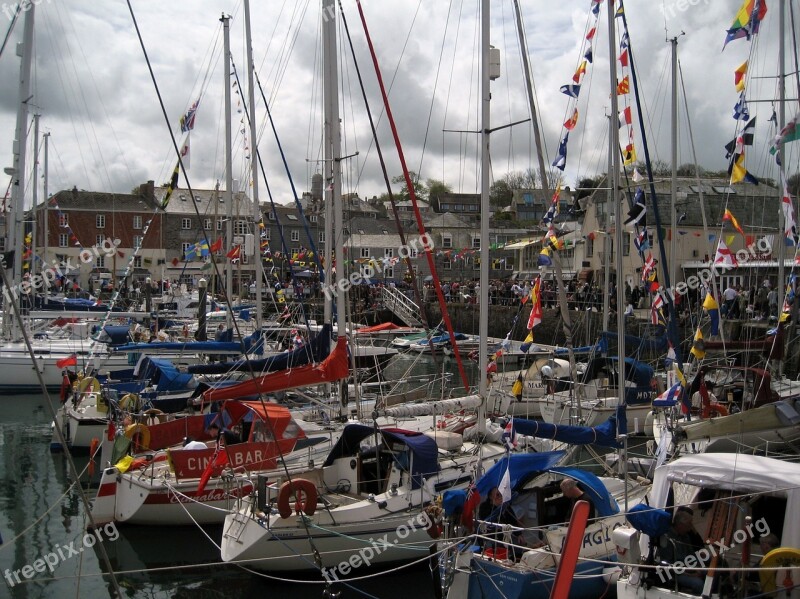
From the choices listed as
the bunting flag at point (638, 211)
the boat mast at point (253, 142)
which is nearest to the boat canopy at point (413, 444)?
the bunting flag at point (638, 211)

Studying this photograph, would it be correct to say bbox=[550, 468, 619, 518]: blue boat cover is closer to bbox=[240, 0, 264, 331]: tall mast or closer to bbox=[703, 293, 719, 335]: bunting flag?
bbox=[703, 293, 719, 335]: bunting flag

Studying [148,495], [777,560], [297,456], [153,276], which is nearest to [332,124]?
[297,456]

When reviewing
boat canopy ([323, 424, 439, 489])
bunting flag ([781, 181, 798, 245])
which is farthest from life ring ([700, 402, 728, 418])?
boat canopy ([323, 424, 439, 489])

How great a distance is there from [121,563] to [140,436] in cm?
370

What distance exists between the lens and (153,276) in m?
78.8

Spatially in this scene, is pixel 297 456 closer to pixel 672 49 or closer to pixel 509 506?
pixel 509 506

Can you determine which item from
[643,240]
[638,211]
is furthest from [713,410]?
[638,211]

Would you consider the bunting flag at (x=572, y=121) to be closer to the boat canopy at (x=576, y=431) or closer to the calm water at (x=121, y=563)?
the boat canopy at (x=576, y=431)

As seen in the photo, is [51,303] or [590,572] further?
[51,303]

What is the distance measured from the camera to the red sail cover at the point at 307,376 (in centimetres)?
1850

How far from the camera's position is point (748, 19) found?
1391cm

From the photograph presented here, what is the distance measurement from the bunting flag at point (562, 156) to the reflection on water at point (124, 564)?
27.8 feet

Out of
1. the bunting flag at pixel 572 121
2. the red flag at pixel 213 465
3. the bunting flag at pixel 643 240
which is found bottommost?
the red flag at pixel 213 465

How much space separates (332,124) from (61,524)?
11582mm
